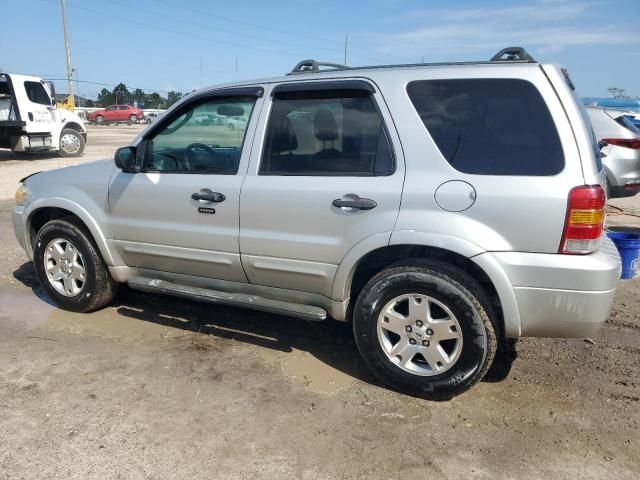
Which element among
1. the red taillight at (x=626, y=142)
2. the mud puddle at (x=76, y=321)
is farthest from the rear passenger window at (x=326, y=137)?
the red taillight at (x=626, y=142)

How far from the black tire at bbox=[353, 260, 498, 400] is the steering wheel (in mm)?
1363

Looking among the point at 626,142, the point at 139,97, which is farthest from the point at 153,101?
the point at 626,142

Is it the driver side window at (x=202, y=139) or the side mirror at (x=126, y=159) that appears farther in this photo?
the side mirror at (x=126, y=159)

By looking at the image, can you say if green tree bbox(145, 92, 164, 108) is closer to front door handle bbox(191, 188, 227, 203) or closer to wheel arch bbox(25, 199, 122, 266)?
wheel arch bbox(25, 199, 122, 266)

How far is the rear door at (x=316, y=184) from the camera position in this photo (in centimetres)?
324

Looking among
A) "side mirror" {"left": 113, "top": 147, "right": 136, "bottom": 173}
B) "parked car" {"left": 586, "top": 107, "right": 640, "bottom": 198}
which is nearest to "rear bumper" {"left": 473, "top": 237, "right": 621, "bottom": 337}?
"side mirror" {"left": 113, "top": 147, "right": 136, "bottom": 173}

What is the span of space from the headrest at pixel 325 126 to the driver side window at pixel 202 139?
1.74ft

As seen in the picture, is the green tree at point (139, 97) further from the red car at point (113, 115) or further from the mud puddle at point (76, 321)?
the mud puddle at point (76, 321)

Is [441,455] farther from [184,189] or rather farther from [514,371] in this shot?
[184,189]

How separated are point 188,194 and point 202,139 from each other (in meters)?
0.52

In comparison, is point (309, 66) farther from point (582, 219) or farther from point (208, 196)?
point (582, 219)

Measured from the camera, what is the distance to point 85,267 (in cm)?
440

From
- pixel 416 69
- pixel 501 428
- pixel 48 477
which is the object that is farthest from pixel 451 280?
pixel 48 477

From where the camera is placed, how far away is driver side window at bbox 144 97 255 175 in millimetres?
3812
